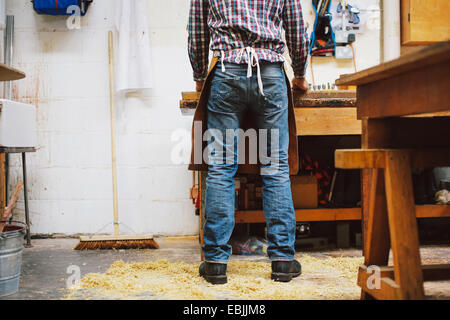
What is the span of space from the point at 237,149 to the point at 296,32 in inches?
24.1

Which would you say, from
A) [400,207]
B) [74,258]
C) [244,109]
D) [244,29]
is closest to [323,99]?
[244,109]

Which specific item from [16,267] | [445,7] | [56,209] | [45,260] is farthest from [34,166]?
[445,7]

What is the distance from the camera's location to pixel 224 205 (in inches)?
75.5

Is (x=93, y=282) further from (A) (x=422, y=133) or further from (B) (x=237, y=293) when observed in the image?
(A) (x=422, y=133)

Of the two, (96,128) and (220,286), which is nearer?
(220,286)

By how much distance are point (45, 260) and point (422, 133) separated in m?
2.01

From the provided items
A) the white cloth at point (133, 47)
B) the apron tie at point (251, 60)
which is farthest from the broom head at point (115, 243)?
the apron tie at point (251, 60)

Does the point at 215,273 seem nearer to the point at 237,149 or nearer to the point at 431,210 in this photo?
the point at 237,149

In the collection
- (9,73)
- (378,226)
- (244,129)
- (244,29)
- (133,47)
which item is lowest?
(378,226)

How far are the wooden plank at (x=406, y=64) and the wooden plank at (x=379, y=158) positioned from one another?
0.23m

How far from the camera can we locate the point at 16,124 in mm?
2561

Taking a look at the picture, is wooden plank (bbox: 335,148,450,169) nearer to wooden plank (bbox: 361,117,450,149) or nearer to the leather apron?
wooden plank (bbox: 361,117,450,149)

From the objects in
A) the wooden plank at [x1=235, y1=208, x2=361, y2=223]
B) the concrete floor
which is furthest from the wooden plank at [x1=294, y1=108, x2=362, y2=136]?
the concrete floor

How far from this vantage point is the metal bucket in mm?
1782
